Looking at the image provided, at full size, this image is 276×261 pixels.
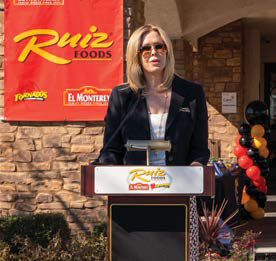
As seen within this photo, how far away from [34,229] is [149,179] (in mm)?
3156

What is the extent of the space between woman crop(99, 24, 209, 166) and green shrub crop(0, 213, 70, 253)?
269cm

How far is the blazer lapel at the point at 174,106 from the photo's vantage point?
2455 millimetres

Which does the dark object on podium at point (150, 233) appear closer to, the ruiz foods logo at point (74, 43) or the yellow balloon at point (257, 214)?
the ruiz foods logo at point (74, 43)

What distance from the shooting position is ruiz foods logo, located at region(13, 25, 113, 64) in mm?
5273

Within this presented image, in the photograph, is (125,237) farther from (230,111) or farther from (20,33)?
(230,111)

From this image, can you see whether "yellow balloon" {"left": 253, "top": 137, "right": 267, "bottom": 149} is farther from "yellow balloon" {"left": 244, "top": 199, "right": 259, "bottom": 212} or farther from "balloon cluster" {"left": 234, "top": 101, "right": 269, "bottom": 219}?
"yellow balloon" {"left": 244, "top": 199, "right": 259, "bottom": 212}

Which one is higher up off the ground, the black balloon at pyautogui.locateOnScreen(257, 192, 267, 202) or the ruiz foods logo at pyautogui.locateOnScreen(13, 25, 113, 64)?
the ruiz foods logo at pyautogui.locateOnScreen(13, 25, 113, 64)

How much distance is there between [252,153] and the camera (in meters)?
7.28

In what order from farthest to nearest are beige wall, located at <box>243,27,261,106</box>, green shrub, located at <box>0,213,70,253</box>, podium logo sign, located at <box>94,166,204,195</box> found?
1. beige wall, located at <box>243,27,261,106</box>
2. green shrub, located at <box>0,213,70,253</box>
3. podium logo sign, located at <box>94,166,204,195</box>

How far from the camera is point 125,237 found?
225 cm

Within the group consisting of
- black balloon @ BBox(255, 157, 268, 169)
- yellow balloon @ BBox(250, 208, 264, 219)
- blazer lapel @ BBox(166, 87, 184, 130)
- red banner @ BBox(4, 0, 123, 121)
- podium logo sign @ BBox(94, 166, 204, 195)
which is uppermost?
red banner @ BBox(4, 0, 123, 121)

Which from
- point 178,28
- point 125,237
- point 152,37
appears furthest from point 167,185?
point 178,28

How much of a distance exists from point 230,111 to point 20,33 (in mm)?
6316


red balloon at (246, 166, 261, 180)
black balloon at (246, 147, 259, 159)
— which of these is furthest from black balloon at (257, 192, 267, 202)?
black balloon at (246, 147, 259, 159)
